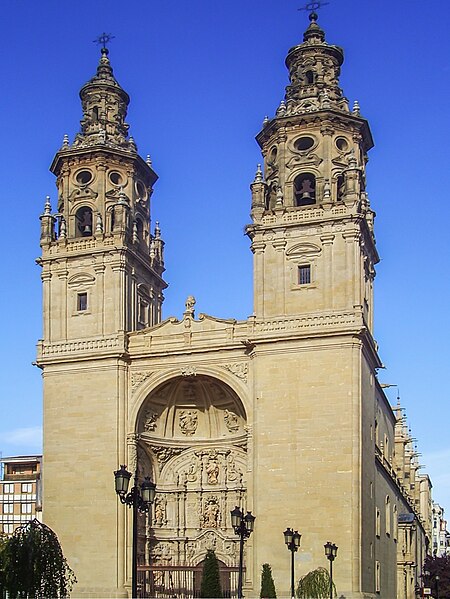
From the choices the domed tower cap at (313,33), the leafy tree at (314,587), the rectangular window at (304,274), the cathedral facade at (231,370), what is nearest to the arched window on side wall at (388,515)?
the cathedral facade at (231,370)

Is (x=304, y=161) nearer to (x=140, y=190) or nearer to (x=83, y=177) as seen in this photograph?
(x=140, y=190)

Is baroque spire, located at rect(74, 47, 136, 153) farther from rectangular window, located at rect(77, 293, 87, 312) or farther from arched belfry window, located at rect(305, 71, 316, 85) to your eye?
arched belfry window, located at rect(305, 71, 316, 85)

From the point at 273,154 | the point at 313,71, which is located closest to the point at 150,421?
the point at 273,154

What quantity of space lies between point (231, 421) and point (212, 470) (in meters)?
2.63

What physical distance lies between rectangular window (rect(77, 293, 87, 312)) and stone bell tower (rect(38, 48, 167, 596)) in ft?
0.20

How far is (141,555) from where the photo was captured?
4806cm

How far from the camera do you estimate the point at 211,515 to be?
4888cm

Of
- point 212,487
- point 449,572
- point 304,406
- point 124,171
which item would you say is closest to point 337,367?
point 304,406

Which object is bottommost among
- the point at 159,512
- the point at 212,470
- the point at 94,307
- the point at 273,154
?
the point at 159,512

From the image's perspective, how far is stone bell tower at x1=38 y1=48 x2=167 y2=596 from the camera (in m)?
46.6

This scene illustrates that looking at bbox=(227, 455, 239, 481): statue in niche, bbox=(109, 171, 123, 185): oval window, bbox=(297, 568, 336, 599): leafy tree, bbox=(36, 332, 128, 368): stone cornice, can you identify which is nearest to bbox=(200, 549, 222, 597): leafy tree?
bbox=(297, 568, 336, 599): leafy tree

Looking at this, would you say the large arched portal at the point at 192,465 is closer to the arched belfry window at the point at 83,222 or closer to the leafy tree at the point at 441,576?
the arched belfry window at the point at 83,222

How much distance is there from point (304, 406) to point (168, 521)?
1065 centimetres

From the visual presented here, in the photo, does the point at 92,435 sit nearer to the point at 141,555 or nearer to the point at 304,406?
the point at 141,555
